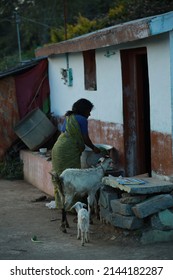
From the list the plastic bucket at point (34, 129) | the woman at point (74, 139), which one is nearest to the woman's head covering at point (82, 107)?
the woman at point (74, 139)

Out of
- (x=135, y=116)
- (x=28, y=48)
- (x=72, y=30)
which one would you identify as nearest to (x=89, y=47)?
(x=135, y=116)

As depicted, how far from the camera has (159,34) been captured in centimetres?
749

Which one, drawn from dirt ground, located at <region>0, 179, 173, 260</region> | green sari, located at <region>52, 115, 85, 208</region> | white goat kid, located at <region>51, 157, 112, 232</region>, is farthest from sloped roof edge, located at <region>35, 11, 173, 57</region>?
dirt ground, located at <region>0, 179, 173, 260</region>

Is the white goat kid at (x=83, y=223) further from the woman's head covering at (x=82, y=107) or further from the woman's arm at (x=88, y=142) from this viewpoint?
the woman's head covering at (x=82, y=107)

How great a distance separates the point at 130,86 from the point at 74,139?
51.8 inches

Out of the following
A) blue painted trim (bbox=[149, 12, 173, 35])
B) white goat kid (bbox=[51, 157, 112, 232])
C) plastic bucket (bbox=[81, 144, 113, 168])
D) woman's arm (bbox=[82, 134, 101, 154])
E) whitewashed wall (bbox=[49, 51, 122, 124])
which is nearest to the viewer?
blue painted trim (bbox=[149, 12, 173, 35])

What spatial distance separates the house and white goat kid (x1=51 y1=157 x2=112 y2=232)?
770 millimetres

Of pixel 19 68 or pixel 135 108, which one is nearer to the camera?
pixel 135 108

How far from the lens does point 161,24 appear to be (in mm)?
7020

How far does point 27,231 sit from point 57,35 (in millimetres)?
14896

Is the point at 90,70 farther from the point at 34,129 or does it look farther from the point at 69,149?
the point at 69,149

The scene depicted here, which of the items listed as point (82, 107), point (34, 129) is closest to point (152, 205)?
point (82, 107)

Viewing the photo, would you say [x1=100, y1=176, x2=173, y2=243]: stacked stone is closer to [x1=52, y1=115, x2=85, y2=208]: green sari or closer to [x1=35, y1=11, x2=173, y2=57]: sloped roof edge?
[x1=52, y1=115, x2=85, y2=208]: green sari

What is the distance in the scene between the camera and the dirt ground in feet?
22.2
